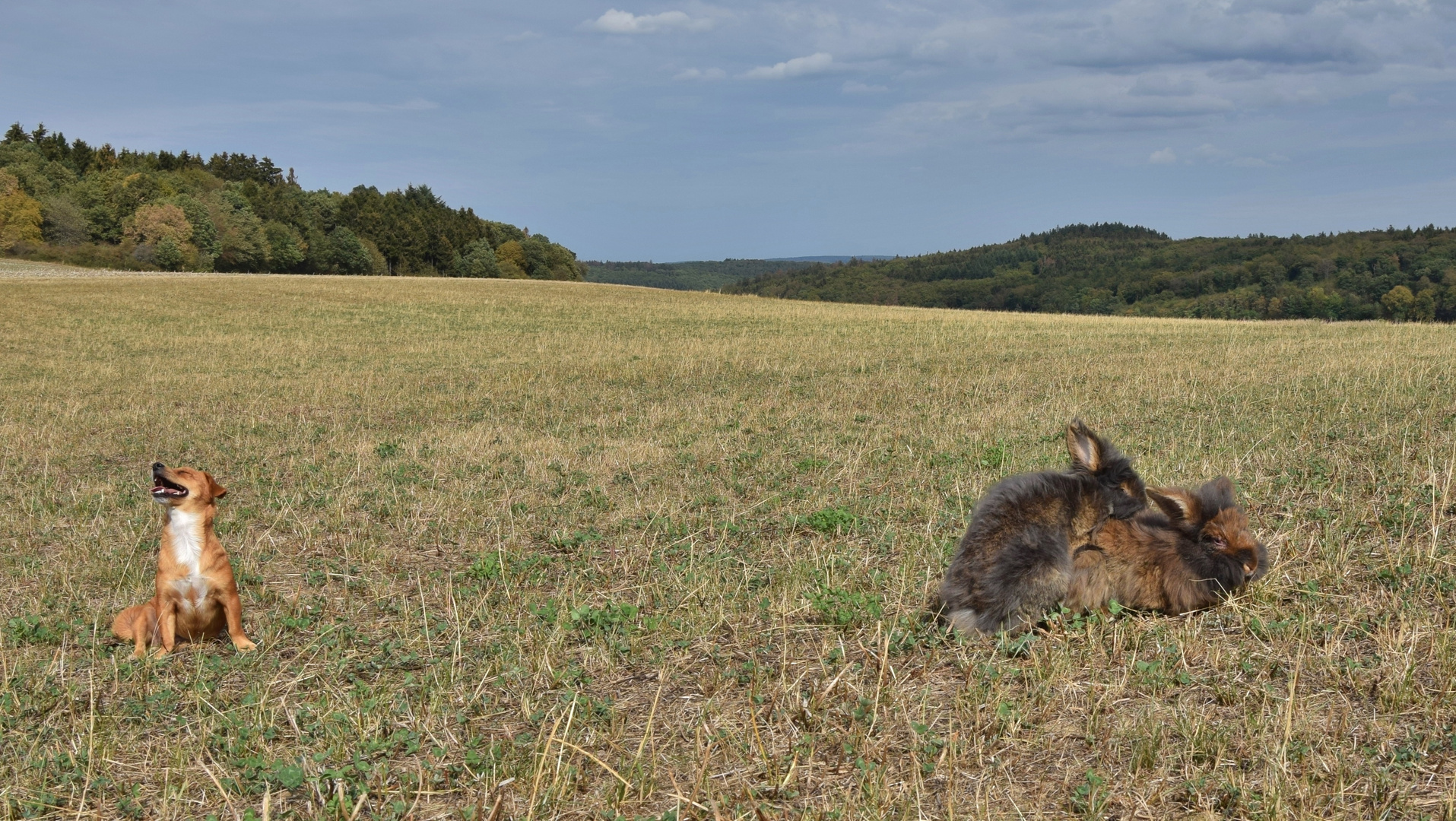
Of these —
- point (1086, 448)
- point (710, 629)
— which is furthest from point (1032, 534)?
point (710, 629)

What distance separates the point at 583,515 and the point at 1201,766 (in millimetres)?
6275

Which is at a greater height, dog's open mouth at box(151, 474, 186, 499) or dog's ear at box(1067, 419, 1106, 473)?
dog's ear at box(1067, 419, 1106, 473)

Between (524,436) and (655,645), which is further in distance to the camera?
(524,436)

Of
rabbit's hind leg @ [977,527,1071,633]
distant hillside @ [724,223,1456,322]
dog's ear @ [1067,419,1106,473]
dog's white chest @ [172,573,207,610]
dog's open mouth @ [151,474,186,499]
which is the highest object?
distant hillside @ [724,223,1456,322]

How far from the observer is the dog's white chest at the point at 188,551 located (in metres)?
5.73

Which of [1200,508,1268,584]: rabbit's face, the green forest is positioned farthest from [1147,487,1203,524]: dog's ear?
the green forest

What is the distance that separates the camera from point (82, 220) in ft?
338

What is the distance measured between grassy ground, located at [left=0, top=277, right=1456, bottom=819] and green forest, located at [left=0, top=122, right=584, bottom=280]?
100 m

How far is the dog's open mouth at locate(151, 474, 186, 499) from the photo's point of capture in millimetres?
5566

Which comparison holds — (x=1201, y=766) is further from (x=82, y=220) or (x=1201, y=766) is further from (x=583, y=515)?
(x=82, y=220)

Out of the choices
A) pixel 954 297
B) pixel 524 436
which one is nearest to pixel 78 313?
pixel 524 436

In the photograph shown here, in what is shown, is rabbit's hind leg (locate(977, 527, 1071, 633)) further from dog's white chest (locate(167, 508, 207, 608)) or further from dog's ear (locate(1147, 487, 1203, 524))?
dog's white chest (locate(167, 508, 207, 608))

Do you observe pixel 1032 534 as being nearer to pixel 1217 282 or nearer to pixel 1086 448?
pixel 1086 448

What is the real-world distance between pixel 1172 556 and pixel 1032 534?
39.0 inches
